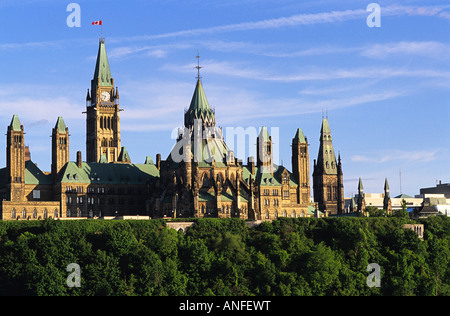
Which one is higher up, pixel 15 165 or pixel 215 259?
pixel 15 165

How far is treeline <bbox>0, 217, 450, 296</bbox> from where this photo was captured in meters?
148

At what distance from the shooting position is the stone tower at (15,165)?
19688cm

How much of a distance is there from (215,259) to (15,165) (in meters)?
56.4

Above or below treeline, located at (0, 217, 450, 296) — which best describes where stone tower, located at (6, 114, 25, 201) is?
above

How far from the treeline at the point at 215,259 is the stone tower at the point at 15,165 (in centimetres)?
3238

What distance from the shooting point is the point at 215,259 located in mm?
156250

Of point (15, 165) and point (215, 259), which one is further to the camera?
point (15, 165)

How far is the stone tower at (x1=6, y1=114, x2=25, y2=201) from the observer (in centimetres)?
19688

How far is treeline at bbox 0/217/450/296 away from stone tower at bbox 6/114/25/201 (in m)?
32.4

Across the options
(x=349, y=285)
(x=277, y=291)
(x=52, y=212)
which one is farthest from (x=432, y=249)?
(x=52, y=212)

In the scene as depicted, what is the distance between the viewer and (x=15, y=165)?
197 metres

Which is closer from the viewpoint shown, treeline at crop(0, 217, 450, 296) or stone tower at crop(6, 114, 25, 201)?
treeline at crop(0, 217, 450, 296)

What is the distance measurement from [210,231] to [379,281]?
2744 centimetres
